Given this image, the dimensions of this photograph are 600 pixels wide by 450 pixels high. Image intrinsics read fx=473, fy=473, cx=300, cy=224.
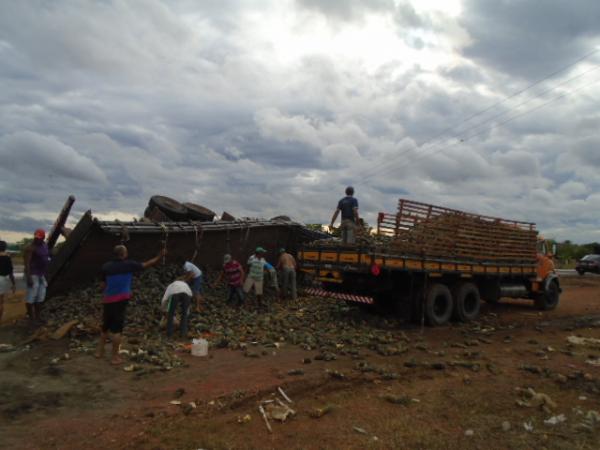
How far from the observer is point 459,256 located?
1109 centimetres

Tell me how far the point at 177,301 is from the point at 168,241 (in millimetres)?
3499

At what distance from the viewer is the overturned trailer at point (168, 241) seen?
10.2 m

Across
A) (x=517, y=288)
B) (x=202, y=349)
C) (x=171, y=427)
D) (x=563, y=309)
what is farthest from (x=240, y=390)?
(x=563, y=309)

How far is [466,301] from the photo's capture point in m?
11.8

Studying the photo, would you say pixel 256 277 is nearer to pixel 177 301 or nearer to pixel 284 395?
pixel 177 301

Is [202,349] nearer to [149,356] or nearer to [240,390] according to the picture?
[149,356]

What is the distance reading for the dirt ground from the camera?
434cm

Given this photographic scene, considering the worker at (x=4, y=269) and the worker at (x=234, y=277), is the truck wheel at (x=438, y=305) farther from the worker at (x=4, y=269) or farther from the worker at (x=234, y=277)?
the worker at (x=4, y=269)

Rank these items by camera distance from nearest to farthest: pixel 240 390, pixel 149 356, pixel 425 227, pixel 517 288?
pixel 240 390 → pixel 149 356 → pixel 425 227 → pixel 517 288

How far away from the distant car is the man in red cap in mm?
30993

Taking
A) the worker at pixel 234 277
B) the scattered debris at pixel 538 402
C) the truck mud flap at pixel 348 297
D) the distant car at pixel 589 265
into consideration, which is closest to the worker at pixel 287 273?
the worker at pixel 234 277

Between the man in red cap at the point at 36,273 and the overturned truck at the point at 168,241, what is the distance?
98 cm

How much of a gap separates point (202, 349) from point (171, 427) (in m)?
2.99

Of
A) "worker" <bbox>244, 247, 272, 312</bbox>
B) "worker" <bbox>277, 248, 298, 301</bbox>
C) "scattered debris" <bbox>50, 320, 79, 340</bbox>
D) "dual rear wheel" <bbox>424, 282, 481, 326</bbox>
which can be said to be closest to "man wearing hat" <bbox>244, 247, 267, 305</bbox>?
"worker" <bbox>244, 247, 272, 312</bbox>
